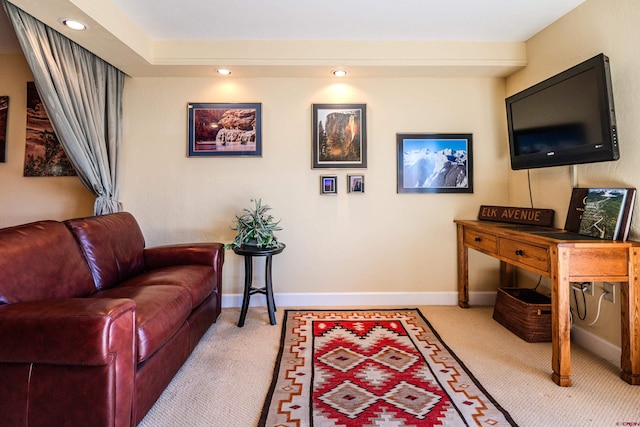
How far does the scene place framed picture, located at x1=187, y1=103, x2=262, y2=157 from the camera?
297 centimetres

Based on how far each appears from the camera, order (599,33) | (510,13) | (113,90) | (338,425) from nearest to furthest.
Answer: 1. (338,425)
2. (599,33)
3. (510,13)
4. (113,90)

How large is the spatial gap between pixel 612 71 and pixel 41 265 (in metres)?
3.69

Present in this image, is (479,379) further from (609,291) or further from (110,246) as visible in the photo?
(110,246)

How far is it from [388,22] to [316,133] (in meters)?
1.11

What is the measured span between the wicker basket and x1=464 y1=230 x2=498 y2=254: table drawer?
444mm

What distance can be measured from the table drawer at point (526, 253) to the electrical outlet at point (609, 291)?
0.60m

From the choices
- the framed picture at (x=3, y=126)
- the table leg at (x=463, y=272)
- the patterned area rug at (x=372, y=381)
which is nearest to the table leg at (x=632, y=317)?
the patterned area rug at (x=372, y=381)

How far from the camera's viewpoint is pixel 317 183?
118 inches

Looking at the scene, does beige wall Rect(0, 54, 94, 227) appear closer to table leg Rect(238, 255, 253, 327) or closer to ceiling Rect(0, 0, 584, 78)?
ceiling Rect(0, 0, 584, 78)

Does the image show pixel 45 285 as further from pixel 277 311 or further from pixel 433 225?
pixel 433 225

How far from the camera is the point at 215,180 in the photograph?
3.00 m

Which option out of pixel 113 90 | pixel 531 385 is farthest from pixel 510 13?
pixel 113 90

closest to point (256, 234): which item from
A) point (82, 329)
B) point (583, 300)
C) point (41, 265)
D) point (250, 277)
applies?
point (250, 277)

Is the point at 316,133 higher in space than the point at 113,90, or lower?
lower
